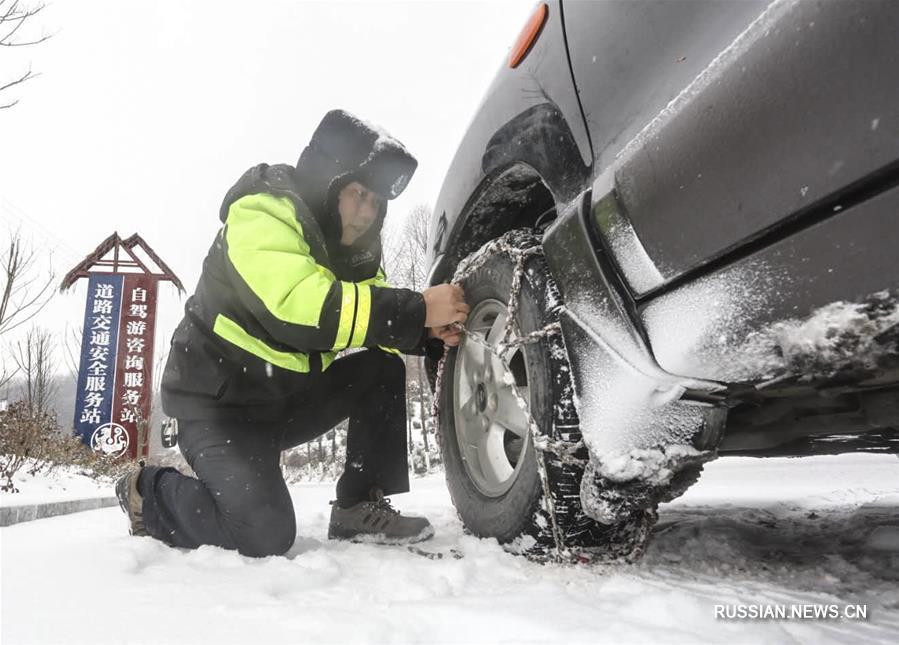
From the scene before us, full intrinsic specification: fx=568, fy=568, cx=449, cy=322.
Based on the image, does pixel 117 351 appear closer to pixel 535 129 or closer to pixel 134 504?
pixel 134 504

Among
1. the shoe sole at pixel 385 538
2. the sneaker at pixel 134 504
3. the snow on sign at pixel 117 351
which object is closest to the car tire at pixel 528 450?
the shoe sole at pixel 385 538

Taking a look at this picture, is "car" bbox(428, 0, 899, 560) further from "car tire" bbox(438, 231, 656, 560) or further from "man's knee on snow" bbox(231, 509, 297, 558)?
"man's knee on snow" bbox(231, 509, 297, 558)

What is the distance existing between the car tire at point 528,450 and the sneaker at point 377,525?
15 centimetres

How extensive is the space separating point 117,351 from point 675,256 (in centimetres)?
1110

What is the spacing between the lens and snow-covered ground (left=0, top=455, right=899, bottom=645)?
79 cm

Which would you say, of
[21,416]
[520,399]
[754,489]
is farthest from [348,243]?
[21,416]

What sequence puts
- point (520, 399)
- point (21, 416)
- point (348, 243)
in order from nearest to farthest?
point (520, 399) → point (348, 243) → point (21, 416)

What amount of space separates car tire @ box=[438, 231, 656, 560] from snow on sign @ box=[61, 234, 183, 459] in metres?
9.77

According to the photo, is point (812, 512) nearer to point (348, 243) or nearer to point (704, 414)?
point (704, 414)

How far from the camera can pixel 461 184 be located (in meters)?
1.62

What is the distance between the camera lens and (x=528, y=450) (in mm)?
1234

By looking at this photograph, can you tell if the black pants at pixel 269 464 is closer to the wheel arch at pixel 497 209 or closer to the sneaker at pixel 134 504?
the sneaker at pixel 134 504

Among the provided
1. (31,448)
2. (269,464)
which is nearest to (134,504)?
(269,464)

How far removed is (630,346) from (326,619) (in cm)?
64
